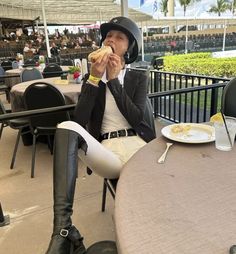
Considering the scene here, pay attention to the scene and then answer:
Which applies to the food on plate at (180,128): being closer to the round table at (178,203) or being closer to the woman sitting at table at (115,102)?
the round table at (178,203)

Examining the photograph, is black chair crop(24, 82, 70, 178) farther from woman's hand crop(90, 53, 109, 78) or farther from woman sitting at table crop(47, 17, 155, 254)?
woman's hand crop(90, 53, 109, 78)

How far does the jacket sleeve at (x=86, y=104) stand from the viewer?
1498 mm

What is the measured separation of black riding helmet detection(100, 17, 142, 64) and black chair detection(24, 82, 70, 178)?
40.8 inches

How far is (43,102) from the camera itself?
2674 millimetres

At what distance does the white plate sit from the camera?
3.68ft

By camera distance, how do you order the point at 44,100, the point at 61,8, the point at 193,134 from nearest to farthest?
the point at 193,134, the point at 44,100, the point at 61,8

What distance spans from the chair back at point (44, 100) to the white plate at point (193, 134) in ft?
5.10

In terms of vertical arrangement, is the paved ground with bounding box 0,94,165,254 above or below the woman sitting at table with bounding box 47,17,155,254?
below

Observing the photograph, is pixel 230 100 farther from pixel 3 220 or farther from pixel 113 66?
pixel 3 220

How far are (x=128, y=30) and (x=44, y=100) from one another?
4.57 feet

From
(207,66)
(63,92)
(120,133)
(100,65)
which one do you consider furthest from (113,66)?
(207,66)

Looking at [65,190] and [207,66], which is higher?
[65,190]

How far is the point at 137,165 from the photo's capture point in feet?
3.09

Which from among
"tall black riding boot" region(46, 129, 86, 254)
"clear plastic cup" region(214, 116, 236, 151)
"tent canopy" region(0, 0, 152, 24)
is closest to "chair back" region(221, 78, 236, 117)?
"clear plastic cup" region(214, 116, 236, 151)
